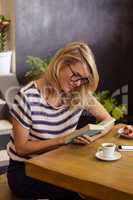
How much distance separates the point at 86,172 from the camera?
5.08 ft

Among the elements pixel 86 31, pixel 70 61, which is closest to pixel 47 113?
pixel 70 61

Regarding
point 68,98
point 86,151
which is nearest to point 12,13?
point 68,98

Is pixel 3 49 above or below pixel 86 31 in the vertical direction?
below

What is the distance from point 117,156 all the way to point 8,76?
246 cm

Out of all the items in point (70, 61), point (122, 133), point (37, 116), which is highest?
point (70, 61)

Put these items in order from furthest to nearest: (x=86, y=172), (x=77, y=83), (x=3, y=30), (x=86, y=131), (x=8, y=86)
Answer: (x=3, y=30) < (x=8, y=86) < (x=77, y=83) < (x=86, y=131) < (x=86, y=172)

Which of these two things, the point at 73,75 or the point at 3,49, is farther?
the point at 3,49

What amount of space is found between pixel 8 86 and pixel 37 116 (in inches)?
80.3

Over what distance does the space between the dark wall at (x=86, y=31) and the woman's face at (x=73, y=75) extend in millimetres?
2130

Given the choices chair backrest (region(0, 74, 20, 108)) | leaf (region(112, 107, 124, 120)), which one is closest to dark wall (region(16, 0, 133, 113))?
chair backrest (region(0, 74, 20, 108))

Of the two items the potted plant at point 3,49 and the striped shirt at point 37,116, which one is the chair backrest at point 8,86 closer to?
the potted plant at point 3,49

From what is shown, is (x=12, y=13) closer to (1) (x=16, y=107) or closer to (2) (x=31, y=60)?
(2) (x=31, y=60)

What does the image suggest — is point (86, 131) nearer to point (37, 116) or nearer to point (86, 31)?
point (37, 116)

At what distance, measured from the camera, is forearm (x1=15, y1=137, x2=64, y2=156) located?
1.83 m
